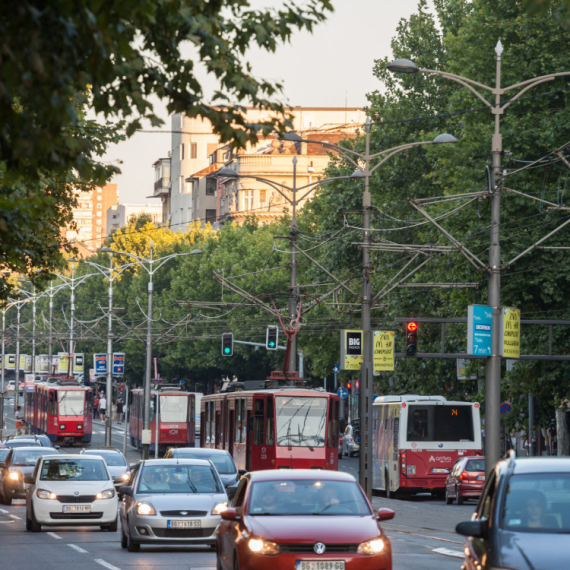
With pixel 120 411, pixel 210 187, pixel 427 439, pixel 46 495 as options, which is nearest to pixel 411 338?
pixel 427 439

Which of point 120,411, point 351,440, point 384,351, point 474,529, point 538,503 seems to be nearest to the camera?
point 474,529

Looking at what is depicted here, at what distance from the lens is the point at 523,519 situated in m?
9.62

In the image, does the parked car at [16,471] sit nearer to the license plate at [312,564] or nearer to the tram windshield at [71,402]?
the license plate at [312,564]

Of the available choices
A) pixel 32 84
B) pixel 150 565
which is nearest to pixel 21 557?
pixel 150 565

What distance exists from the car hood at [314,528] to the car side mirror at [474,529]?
10.6 feet

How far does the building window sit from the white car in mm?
110848

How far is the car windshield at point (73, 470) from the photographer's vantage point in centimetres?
2489

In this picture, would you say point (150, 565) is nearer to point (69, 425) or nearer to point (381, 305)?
point (381, 305)

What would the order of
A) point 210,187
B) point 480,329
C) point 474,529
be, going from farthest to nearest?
point 210,187 → point 480,329 → point 474,529

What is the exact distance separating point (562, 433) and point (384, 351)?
847 centimetres

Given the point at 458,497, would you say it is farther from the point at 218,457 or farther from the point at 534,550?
the point at 534,550

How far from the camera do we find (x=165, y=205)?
16462cm

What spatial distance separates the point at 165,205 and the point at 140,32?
156724 mm

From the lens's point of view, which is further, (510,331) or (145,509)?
(510,331)
